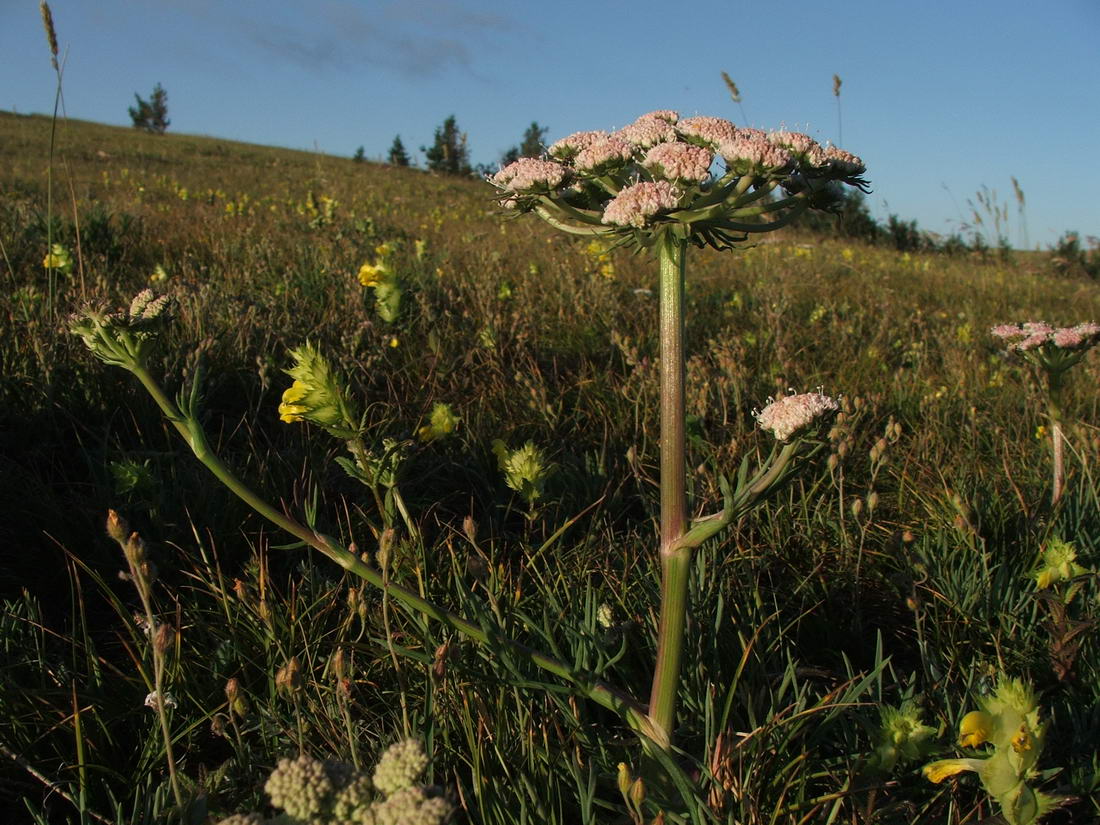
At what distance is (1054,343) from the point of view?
2316 millimetres

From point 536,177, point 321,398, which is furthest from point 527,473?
point 536,177

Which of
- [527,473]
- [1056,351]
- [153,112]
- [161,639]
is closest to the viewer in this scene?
[161,639]

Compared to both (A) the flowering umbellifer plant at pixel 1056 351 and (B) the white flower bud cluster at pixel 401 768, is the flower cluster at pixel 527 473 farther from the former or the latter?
(A) the flowering umbellifer plant at pixel 1056 351

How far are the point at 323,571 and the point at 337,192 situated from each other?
10.4m

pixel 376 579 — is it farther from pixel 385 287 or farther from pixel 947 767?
pixel 385 287

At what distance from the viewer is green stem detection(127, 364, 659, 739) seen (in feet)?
4.13

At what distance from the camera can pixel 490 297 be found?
4.05 meters

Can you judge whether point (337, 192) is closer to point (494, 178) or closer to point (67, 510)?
point (67, 510)

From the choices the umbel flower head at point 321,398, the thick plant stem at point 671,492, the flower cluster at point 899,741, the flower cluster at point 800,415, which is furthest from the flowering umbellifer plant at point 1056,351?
the umbel flower head at point 321,398

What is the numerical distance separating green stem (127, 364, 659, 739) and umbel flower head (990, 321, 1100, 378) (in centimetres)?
182

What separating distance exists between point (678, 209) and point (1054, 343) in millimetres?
1766

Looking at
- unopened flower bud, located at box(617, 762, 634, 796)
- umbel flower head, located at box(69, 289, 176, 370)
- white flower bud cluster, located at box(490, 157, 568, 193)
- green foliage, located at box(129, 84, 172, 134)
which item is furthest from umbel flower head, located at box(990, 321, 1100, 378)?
green foliage, located at box(129, 84, 172, 134)

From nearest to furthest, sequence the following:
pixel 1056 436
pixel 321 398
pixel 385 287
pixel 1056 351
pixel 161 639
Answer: pixel 161 639
pixel 321 398
pixel 1056 436
pixel 1056 351
pixel 385 287

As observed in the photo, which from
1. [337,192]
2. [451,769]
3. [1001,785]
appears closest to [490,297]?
[451,769]
